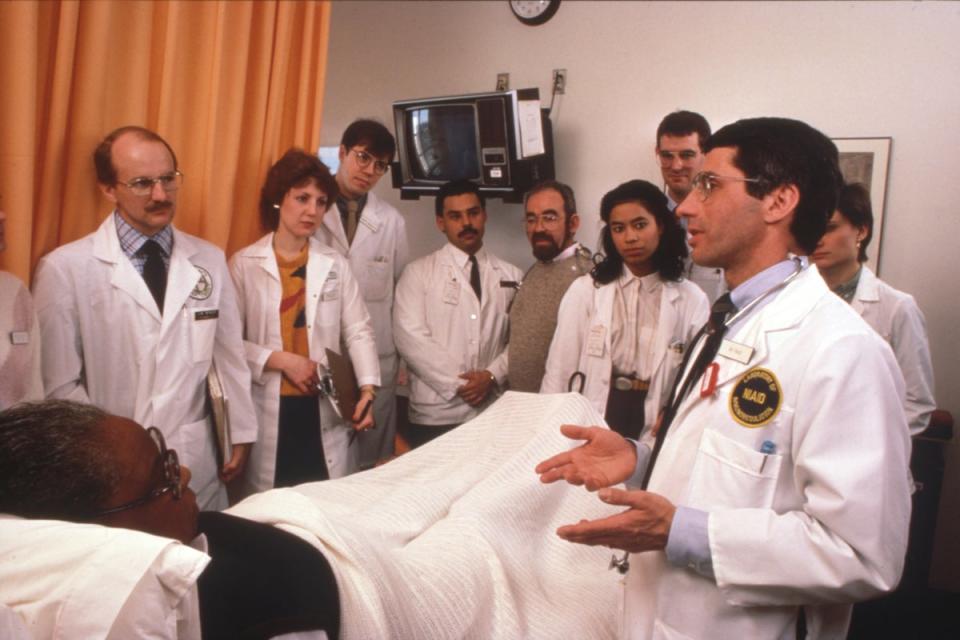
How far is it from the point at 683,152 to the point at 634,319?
96 cm

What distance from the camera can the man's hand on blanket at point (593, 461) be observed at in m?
1.37

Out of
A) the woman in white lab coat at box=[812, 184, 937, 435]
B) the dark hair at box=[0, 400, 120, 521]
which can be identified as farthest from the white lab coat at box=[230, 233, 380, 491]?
the woman in white lab coat at box=[812, 184, 937, 435]

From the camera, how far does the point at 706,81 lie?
11.6 feet

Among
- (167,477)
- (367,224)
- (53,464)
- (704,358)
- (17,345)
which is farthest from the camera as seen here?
(367,224)

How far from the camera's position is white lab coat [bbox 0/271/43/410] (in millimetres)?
1635

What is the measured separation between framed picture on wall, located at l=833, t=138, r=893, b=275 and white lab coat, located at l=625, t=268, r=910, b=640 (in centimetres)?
221

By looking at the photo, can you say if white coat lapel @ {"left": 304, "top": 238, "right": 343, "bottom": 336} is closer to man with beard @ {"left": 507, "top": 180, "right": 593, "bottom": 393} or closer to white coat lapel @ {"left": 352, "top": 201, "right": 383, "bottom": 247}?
white coat lapel @ {"left": 352, "top": 201, "right": 383, "bottom": 247}

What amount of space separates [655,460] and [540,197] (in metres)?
1.81

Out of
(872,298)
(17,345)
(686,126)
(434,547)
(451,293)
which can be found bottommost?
(434,547)

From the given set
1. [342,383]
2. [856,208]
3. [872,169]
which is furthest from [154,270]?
[872,169]

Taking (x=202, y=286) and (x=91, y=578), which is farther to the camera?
(x=202, y=286)

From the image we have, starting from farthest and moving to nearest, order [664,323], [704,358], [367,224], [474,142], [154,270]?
1. [474,142]
2. [367,224]
3. [664,323]
4. [154,270]
5. [704,358]

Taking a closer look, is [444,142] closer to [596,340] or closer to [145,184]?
[596,340]

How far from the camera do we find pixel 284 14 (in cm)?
260
